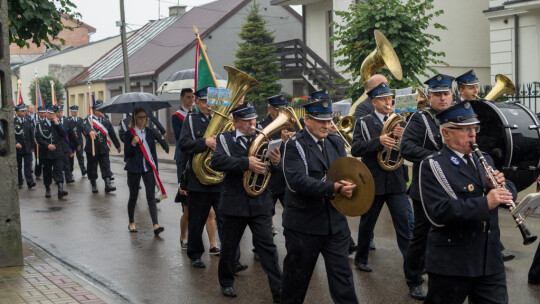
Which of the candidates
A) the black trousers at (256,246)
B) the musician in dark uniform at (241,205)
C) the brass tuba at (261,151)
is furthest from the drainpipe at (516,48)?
the black trousers at (256,246)

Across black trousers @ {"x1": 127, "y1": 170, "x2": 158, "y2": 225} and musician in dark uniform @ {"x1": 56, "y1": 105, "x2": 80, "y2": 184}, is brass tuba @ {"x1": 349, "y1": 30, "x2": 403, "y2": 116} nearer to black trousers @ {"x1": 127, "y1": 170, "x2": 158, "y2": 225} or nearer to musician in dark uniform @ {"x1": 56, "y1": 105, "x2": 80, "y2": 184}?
black trousers @ {"x1": 127, "y1": 170, "x2": 158, "y2": 225}

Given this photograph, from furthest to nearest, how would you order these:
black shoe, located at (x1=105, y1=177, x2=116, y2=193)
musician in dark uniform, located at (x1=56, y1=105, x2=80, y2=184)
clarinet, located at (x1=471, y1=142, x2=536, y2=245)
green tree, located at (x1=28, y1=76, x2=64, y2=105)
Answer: green tree, located at (x1=28, y1=76, x2=64, y2=105)
musician in dark uniform, located at (x1=56, y1=105, x2=80, y2=184)
black shoe, located at (x1=105, y1=177, x2=116, y2=193)
clarinet, located at (x1=471, y1=142, x2=536, y2=245)

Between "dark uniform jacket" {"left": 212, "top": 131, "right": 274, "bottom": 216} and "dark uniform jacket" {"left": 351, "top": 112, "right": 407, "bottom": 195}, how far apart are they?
124 centimetres

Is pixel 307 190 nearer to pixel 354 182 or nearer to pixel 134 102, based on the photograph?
pixel 354 182

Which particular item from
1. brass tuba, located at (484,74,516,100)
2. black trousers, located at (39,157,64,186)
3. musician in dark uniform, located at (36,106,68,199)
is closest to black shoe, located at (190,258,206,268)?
brass tuba, located at (484,74,516,100)

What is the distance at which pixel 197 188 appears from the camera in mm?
7781

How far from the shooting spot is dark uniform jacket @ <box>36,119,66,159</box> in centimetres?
1553

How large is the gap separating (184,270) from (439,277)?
4160mm


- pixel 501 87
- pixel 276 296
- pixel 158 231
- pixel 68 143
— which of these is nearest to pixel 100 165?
pixel 68 143

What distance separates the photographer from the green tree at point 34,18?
28.7 ft

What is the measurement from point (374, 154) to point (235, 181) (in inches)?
64.8

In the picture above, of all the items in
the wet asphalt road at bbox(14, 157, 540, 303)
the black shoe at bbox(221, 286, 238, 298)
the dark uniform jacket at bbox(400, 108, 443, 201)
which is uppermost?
the dark uniform jacket at bbox(400, 108, 443, 201)

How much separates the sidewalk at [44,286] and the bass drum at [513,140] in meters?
3.88

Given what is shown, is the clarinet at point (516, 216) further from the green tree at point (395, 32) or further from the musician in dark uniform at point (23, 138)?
the musician in dark uniform at point (23, 138)
